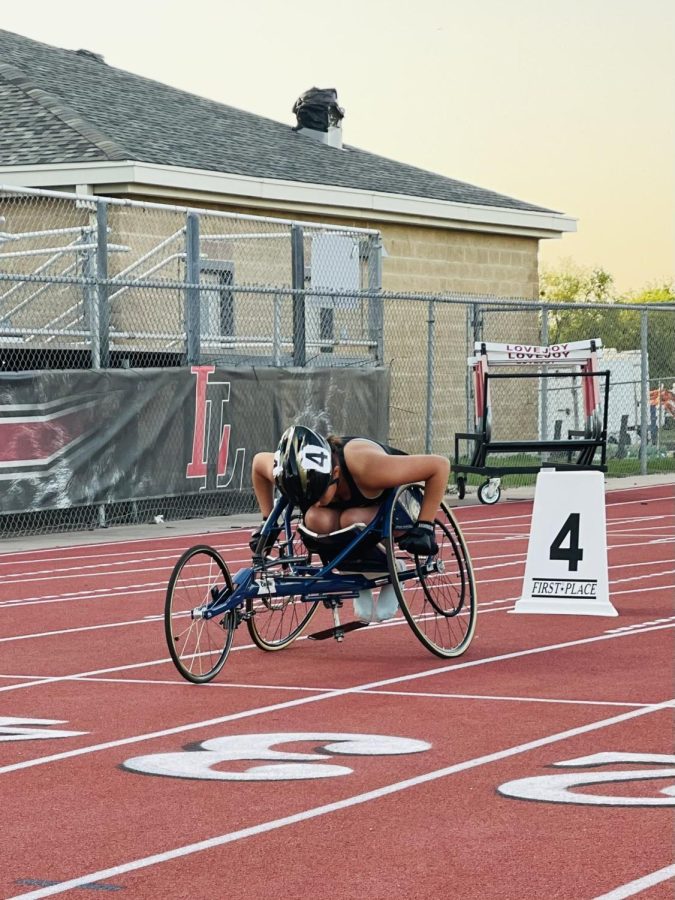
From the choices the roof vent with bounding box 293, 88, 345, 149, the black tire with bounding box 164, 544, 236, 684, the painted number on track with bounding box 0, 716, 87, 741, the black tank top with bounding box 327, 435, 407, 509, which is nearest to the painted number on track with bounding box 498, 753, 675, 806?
the painted number on track with bounding box 0, 716, 87, 741

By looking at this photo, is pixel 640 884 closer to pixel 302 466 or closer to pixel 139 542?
pixel 302 466

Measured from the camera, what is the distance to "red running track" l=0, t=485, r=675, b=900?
5.39 metres

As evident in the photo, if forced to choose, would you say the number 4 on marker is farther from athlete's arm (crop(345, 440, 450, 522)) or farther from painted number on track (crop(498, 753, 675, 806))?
painted number on track (crop(498, 753, 675, 806))

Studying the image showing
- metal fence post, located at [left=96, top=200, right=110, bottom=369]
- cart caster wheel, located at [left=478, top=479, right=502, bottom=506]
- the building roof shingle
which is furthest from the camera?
the building roof shingle

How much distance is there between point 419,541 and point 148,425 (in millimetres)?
10456

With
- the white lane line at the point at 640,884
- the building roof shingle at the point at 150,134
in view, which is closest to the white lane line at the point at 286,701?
the white lane line at the point at 640,884

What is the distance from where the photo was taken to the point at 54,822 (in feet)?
20.0

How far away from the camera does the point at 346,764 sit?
699 cm

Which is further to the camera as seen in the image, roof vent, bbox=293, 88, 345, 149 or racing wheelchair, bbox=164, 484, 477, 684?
roof vent, bbox=293, 88, 345, 149

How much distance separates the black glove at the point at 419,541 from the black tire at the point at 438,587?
8 centimetres

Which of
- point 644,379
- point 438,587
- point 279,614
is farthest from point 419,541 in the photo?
point 644,379

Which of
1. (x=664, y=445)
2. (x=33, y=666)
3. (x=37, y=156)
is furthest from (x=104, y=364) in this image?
(x=664, y=445)

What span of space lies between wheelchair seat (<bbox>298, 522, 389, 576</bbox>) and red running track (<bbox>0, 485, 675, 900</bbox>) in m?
0.57

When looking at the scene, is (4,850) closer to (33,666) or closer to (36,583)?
(33,666)
